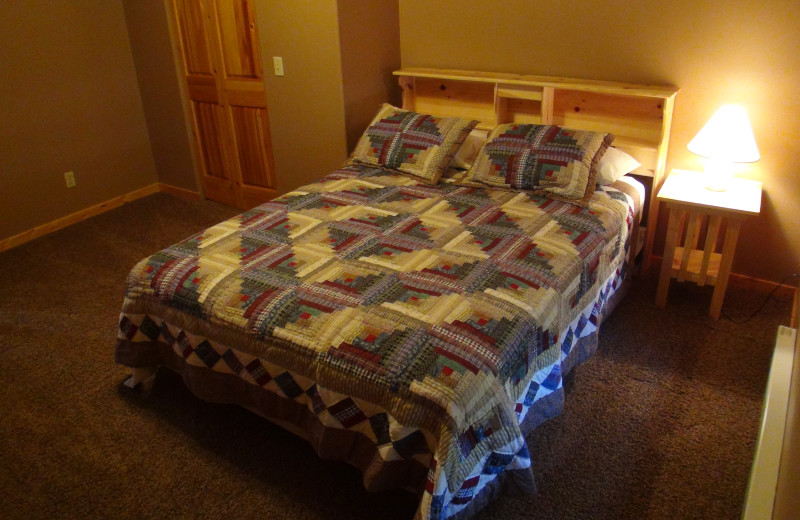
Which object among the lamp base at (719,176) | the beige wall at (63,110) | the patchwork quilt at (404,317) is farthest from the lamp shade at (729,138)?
the beige wall at (63,110)

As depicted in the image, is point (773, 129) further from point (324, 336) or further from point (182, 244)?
point (182, 244)

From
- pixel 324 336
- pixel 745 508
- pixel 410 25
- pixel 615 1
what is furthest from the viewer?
pixel 410 25

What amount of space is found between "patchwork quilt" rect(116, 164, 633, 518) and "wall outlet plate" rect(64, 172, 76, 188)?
2.15 meters

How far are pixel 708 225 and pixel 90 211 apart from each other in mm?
3939

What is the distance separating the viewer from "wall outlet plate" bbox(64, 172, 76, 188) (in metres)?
4.04

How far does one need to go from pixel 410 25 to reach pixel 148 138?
2.25m

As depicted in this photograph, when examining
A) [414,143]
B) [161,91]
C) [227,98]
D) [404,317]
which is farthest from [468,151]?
[161,91]

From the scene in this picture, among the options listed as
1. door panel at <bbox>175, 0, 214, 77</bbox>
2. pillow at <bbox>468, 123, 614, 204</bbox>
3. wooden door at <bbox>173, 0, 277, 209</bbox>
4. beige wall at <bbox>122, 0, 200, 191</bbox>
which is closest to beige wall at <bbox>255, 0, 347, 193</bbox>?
wooden door at <bbox>173, 0, 277, 209</bbox>

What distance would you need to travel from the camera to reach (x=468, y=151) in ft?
10.3

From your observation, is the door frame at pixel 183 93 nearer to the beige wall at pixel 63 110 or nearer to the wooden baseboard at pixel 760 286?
the beige wall at pixel 63 110

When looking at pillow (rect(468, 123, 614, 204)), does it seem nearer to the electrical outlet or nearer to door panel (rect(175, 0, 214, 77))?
the electrical outlet

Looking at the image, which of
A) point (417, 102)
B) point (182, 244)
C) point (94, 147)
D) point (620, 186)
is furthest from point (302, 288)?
point (94, 147)

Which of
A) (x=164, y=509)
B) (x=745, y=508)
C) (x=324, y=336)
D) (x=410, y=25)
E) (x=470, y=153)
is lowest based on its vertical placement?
(x=164, y=509)

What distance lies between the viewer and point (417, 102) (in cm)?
369
